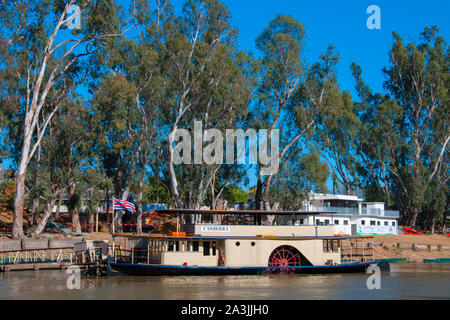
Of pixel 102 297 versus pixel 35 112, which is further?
pixel 35 112

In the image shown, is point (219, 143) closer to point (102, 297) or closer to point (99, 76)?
point (99, 76)

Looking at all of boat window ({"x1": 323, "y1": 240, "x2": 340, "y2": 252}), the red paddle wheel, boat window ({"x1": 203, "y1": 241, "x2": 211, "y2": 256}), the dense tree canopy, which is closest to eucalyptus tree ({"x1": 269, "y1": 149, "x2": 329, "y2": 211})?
the dense tree canopy

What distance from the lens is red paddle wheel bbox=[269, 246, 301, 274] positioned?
31.1 m

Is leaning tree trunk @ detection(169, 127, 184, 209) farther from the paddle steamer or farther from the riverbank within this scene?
the paddle steamer

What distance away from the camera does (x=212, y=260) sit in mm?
30047

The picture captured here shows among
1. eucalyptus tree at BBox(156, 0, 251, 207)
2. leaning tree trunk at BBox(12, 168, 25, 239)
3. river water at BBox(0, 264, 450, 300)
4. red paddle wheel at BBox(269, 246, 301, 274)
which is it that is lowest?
river water at BBox(0, 264, 450, 300)

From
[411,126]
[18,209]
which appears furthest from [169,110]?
[411,126]

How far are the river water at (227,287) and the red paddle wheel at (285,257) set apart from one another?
134 centimetres

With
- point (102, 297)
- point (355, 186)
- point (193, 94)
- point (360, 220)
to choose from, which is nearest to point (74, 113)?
point (193, 94)

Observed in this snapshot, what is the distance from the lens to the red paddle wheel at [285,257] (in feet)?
102

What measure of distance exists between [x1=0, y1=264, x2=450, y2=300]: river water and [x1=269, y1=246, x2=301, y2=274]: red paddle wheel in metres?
1.34

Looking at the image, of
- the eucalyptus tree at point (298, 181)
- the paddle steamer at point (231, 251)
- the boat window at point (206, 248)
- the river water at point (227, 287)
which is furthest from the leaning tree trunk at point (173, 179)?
the boat window at point (206, 248)

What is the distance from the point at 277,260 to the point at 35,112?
24.1 metres

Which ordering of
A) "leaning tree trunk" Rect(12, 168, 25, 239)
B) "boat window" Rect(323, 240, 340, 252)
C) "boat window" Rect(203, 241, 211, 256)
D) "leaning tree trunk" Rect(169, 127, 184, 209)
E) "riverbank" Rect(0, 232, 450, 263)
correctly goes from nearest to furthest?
1. "boat window" Rect(203, 241, 211, 256)
2. "boat window" Rect(323, 240, 340, 252)
3. "leaning tree trunk" Rect(12, 168, 25, 239)
4. "riverbank" Rect(0, 232, 450, 263)
5. "leaning tree trunk" Rect(169, 127, 184, 209)
